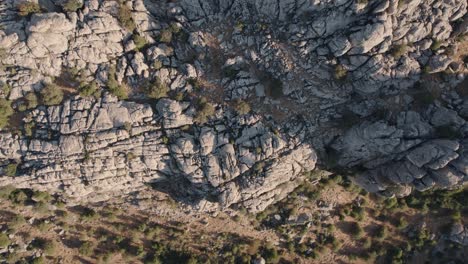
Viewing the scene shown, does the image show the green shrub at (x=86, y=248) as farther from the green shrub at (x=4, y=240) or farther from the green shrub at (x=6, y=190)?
the green shrub at (x=6, y=190)

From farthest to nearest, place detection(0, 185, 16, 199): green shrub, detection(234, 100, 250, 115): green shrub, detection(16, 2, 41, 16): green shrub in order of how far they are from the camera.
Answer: detection(0, 185, 16, 199): green shrub < detection(234, 100, 250, 115): green shrub < detection(16, 2, 41, 16): green shrub

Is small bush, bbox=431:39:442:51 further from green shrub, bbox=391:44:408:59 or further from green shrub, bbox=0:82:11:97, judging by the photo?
green shrub, bbox=0:82:11:97

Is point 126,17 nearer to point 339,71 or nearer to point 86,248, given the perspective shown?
point 339,71

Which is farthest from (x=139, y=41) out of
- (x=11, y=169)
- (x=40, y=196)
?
(x=40, y=196)

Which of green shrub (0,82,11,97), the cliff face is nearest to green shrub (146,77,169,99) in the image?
the cliff face

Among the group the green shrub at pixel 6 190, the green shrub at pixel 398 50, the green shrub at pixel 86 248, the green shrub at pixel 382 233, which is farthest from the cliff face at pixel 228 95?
the green shrub at pixel 86 248

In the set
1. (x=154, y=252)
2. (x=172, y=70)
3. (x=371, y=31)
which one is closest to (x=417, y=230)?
(x=371, y=31)

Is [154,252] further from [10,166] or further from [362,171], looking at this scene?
[362,171]
